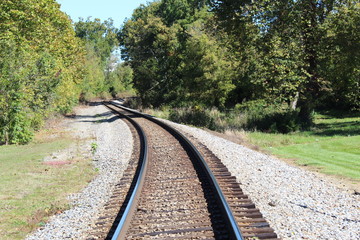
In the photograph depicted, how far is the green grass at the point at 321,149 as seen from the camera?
1173cm

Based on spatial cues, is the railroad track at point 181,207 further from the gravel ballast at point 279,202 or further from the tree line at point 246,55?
the tree line at point 246,55

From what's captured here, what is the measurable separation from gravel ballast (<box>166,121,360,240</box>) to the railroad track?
36 centimetres

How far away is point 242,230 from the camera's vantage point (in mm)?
5508

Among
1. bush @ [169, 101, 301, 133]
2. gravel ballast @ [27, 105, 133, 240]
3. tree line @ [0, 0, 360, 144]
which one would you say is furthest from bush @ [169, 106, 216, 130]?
gravel ballast @ [27, 105, 133, 240]

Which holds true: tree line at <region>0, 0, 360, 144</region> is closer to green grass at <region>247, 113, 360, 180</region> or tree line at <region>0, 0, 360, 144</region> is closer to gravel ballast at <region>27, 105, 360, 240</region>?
green grass at <region>247, 113, 360, 180</region>

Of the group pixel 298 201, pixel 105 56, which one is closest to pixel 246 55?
pixel 298 201

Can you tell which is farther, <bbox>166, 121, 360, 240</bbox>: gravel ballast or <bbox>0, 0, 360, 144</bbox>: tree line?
<bbox>0, 0, 360, 144</bbox>: tree line

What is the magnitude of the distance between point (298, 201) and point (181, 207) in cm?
230

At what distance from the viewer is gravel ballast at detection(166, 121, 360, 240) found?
562 centimetres

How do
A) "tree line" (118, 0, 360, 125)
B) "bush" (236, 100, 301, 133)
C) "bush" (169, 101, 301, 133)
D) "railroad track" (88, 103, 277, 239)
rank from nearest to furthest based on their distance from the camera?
"railroad track" (88, 103, 277, 239)
"tree line" (118, 0, 360, 125)
"bush" (236, 100, 301, 133)
"bush" (169, 101, 301, 133)

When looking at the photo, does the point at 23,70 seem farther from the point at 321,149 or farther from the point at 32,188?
the point at 321,149

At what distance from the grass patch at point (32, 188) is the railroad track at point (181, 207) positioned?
126cm

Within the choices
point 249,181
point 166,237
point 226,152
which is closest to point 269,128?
point 226,152

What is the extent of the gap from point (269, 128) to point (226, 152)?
11317 millimetres
